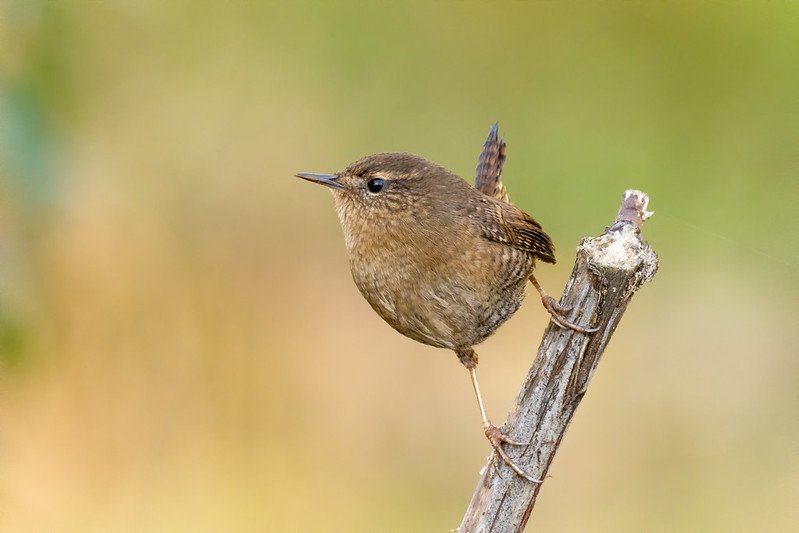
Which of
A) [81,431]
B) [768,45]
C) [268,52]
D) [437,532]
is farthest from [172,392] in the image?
[768,45]

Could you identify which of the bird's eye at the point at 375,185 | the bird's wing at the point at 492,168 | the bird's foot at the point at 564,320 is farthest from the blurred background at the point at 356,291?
the bird's foot at the point at 564,320

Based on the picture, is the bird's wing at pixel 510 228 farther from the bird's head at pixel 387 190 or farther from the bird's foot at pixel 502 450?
the bird's foot at pixel 502 450

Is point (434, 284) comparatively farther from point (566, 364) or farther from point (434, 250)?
point (566, 364)

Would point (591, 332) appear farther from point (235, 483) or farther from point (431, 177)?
point (235, 483)

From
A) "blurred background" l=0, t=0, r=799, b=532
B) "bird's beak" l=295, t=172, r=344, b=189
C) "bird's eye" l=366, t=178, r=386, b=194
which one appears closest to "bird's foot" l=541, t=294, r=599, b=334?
"bird's eye" l=366, t=178, r=386, b=194

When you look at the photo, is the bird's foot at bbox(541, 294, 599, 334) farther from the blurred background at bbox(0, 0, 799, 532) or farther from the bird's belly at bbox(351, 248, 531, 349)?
the blurred background at bbox(0, 0, 799, 532)

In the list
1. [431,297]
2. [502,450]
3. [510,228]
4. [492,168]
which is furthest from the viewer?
[492,168]

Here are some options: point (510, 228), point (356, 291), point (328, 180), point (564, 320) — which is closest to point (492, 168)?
point (510, 228)
